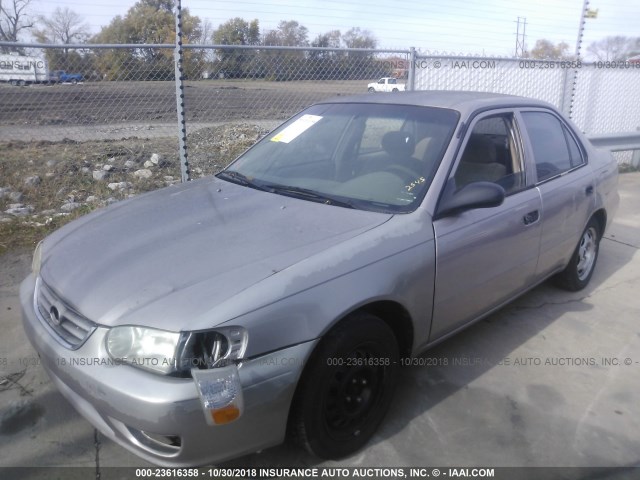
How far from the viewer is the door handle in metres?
3.31

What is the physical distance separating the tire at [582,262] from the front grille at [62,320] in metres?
3.59

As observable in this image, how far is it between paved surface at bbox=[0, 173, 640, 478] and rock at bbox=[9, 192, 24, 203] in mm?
2040

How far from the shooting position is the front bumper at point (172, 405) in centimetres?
192

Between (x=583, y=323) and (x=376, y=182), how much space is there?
215 centimetres

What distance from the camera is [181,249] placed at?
246 cm

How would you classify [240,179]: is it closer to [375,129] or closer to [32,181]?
[375,129]

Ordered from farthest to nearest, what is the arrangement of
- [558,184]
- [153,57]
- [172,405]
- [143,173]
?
1. [143,173]
2. [153,57]
3. [558,184]
4. [172,405]

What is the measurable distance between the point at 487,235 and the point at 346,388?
3.97 ft

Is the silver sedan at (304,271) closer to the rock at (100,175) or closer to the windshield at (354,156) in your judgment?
the windshield at (354,156)

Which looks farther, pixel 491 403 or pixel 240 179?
pixel 240 179

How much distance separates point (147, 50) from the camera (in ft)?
19.1

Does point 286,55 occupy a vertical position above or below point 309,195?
above

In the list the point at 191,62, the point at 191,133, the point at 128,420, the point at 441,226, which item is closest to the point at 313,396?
the point at 128,420

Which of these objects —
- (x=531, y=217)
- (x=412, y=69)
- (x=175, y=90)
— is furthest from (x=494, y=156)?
(x=412, y=69)
